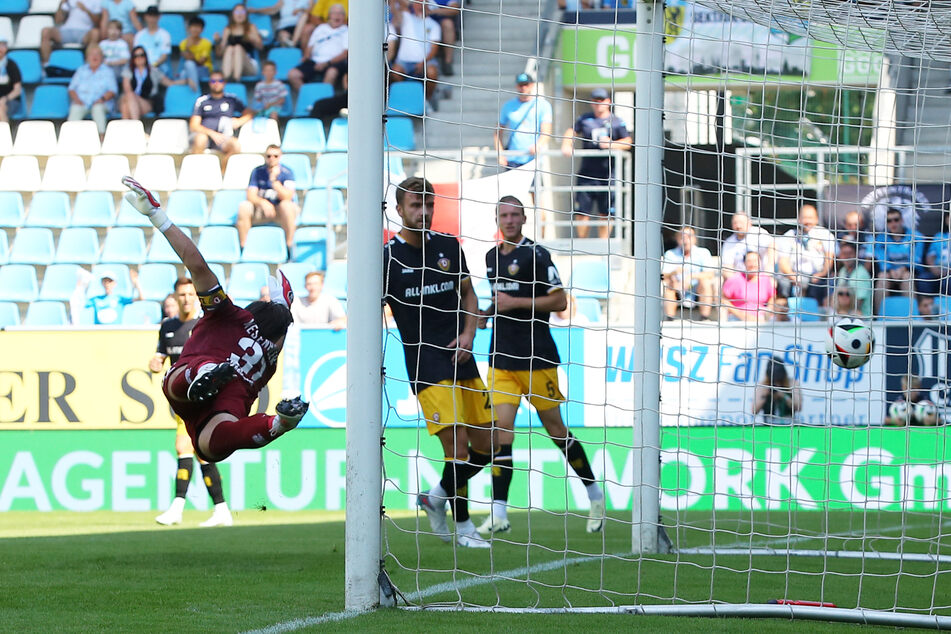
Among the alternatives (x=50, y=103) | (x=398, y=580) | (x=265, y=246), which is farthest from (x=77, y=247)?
(x=398, y=580)

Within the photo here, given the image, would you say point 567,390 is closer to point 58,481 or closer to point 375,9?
point 58,481

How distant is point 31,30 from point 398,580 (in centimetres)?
1430

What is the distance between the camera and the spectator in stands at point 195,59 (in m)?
16.6

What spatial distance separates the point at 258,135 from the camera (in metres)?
15.8

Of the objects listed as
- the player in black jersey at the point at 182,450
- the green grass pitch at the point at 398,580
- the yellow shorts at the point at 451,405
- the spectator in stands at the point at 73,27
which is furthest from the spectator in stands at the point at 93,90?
the yellow shorts at the point at 451,405

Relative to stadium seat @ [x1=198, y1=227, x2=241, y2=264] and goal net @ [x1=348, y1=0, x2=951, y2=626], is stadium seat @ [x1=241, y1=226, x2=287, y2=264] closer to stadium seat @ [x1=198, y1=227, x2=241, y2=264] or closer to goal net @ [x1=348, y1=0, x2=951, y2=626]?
stadium seat @ [x1=198, y1=227, x2=241, y2=264]

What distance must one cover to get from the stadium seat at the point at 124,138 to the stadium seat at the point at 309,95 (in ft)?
6.65

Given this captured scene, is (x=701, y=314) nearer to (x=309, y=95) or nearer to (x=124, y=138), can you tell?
(x=309, y=95)

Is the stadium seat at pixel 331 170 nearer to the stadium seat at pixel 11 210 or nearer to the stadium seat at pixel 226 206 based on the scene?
the stadium seat at pixel 226 206

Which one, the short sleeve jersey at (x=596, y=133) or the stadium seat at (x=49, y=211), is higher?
the short sleeve jersey at (x=596, y=133)

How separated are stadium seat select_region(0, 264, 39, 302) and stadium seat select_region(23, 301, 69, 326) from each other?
15.3 inches

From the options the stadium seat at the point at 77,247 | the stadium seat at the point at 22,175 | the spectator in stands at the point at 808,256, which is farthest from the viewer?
the stadium seat at the point at 22,175

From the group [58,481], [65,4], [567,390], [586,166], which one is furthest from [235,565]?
[65,4]

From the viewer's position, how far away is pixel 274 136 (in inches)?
617
